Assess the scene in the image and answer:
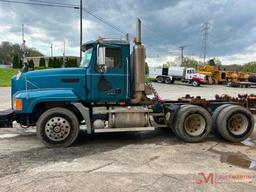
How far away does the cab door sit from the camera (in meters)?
7.43

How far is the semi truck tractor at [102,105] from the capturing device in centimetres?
710

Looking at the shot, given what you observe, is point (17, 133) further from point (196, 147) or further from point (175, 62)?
point (175, 62)

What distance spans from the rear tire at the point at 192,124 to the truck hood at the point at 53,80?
264cm

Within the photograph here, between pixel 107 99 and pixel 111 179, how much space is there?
295cm

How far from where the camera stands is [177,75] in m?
45.2

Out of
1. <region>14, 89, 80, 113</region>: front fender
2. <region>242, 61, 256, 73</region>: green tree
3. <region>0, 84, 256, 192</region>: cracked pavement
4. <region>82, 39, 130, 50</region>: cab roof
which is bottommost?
<region>0, 84, 256, 192</region>: cracked pavement

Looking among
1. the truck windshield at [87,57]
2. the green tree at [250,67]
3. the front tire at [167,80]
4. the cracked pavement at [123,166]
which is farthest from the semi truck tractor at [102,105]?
the green tree at [250,67]

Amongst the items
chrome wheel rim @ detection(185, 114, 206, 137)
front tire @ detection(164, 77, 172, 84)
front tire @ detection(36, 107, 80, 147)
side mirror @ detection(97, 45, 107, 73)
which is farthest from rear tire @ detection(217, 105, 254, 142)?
front tire @ detection(164, 77, 172, 84)

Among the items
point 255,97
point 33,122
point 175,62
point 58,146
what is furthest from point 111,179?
point 175,62

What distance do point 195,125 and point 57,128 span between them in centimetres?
369

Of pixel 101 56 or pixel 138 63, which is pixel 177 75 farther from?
pixel 101 56

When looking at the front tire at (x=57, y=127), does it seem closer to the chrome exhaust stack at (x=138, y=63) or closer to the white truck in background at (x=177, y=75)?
the chrome exhaust stack at (x=138, y=63)

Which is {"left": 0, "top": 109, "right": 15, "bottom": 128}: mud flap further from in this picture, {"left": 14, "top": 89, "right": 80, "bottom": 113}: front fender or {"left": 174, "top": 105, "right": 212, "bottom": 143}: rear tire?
{"left": 174, "top": 105, "right": 212, "bottom": 143}: rear tire

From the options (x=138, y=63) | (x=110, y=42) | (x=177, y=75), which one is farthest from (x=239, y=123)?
(x=177, y=75)
